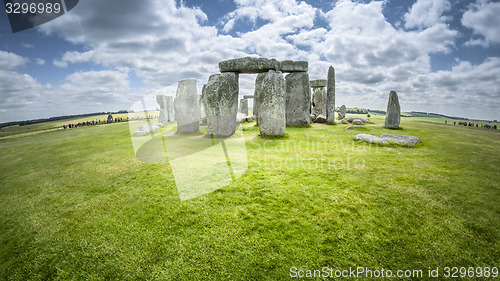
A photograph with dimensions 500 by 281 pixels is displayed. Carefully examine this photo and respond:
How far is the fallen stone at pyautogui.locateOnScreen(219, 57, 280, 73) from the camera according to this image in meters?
8.78

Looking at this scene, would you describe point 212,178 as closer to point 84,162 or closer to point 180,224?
point 180,224

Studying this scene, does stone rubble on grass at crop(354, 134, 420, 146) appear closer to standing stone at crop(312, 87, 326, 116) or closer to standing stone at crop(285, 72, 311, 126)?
standing stone at crop(285, 72, 311, 126)

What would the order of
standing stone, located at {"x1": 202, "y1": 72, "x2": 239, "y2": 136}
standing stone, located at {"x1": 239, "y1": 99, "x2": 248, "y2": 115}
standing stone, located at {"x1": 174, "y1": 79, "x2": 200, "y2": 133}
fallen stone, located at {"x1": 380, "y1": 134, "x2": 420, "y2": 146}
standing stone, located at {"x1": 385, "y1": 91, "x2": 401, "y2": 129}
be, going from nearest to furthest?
1. fallen stone, located at {"x1": 380, "y1": 134, "x2": 420, "y2": 146}
2. standing stone, located at {"x1": 202, "y1": 72, "x2": 239, "y2": 136}
3. standing stone, located at {"x1": 174, "y1": 79, "x2": 200, "y2": 133}
4. standing stone, located at {"x1": 385, "y1": 91, "x2": 401, "y2": 129}
5. standing stone, located at {"x1": 239, "y1": 99, "x2": 248, "y2": 115}

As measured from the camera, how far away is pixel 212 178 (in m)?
4.07

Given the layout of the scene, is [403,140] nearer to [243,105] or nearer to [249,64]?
[249,64]

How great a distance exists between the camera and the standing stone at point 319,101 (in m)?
16.6

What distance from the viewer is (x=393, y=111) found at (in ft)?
38.7

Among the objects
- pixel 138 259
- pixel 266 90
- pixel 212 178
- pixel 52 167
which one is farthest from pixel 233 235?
pixel 266 90

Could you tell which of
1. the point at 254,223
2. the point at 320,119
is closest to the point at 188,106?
the point at 254,223

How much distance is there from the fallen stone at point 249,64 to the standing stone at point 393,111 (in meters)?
7.71

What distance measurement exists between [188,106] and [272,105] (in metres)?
4.93

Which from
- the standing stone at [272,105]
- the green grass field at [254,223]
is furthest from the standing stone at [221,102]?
the green grass field at [254,223]

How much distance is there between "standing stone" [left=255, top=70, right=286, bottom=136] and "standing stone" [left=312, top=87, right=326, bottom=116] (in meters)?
9.10

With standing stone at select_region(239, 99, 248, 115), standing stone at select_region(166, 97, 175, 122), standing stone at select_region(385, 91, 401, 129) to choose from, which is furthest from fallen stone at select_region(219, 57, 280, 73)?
standing stone at select_region(166, 97, 175, 122)
